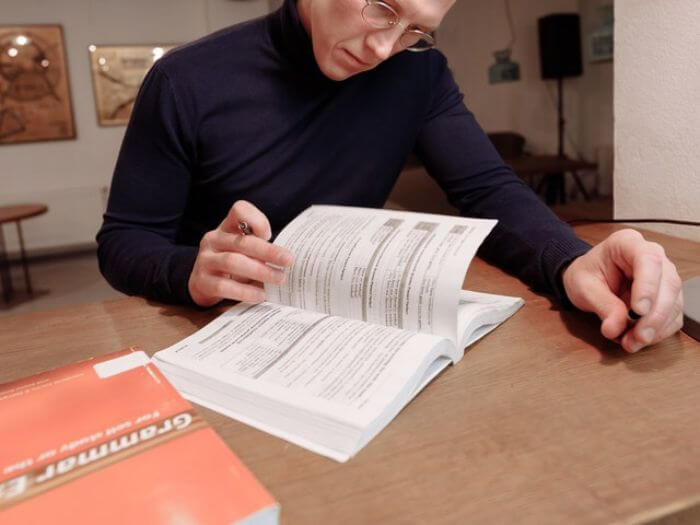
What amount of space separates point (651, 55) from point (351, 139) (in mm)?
520

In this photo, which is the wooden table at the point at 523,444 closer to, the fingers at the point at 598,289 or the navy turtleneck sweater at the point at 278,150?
the fingers at the point at 598,289

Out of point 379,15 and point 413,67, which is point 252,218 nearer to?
point 379,15

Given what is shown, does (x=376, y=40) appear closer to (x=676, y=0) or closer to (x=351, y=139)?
(x=351, y=139)

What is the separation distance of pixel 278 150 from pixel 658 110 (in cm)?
64

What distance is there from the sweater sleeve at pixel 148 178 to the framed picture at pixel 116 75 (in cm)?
408

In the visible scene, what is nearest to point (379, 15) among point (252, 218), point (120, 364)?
point (252, 218)

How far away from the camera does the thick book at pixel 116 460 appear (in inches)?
13.5

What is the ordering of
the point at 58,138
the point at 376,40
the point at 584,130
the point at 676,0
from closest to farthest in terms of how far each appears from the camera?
1. the point at 376,40
2. the point at 676,0
3. the point at 58,138
4. the point at 584,130

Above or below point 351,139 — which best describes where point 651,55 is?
above

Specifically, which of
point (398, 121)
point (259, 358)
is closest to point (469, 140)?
point (398, 121)

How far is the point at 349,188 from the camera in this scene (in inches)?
41.3

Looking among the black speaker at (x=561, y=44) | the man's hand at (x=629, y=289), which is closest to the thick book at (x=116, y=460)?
the man's hand at (x=629, y=289)

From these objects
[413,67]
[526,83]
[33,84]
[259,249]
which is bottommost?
[259,249]

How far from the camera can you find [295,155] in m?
1.00
